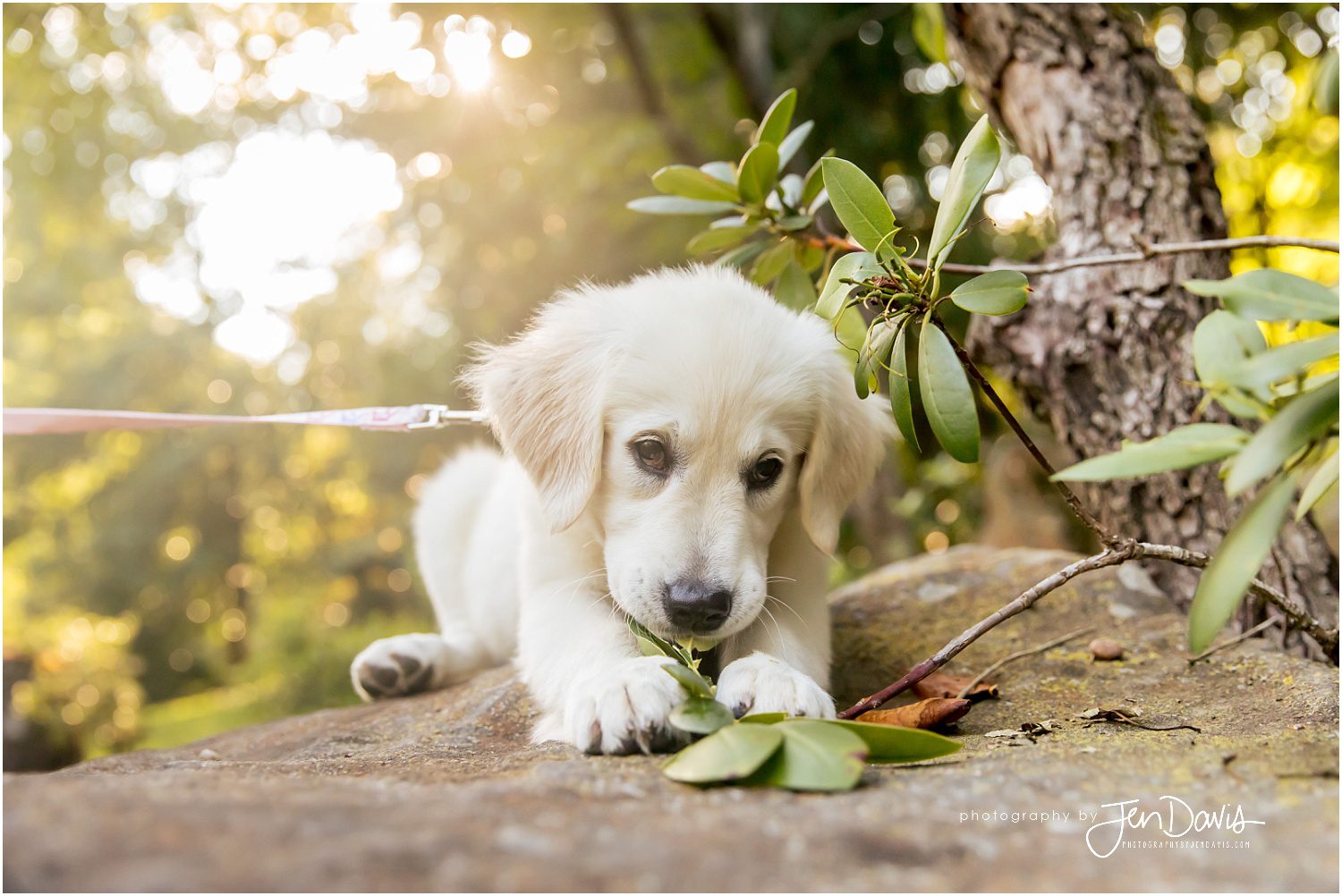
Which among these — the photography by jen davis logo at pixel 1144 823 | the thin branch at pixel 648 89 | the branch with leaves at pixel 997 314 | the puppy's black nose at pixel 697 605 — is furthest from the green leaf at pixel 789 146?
the thin branch at pixel 648 89

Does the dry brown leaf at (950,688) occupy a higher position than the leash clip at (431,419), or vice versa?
the leash clip at (431,419)

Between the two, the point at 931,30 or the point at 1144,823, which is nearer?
the point at 1144,823

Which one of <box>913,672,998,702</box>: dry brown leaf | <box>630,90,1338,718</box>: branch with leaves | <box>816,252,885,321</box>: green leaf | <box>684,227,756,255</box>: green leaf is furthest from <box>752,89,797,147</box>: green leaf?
<box>913,672,998,702</box>: dry brown leaf

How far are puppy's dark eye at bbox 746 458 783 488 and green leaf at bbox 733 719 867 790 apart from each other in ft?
3.53

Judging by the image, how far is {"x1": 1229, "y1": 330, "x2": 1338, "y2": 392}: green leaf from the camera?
1.46 metres

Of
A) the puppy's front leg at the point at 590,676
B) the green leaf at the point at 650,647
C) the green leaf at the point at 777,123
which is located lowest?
the puppy's front leg at the point at 590,676

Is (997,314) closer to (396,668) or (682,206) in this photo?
(682,206)

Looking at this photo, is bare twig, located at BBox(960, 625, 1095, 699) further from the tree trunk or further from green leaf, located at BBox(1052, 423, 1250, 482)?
green leaf, located at BBox(1052, 423, 1250, 482)

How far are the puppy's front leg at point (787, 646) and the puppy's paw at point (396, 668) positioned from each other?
5.41ft

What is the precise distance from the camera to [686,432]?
8.54ft

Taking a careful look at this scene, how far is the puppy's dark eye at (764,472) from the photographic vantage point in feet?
8.90

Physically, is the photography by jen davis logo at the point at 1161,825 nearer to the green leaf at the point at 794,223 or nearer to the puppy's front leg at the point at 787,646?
the puppy's front leg at the point at 787,646

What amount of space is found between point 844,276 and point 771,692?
0.95 m

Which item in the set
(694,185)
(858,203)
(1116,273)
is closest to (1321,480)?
(858,203)
